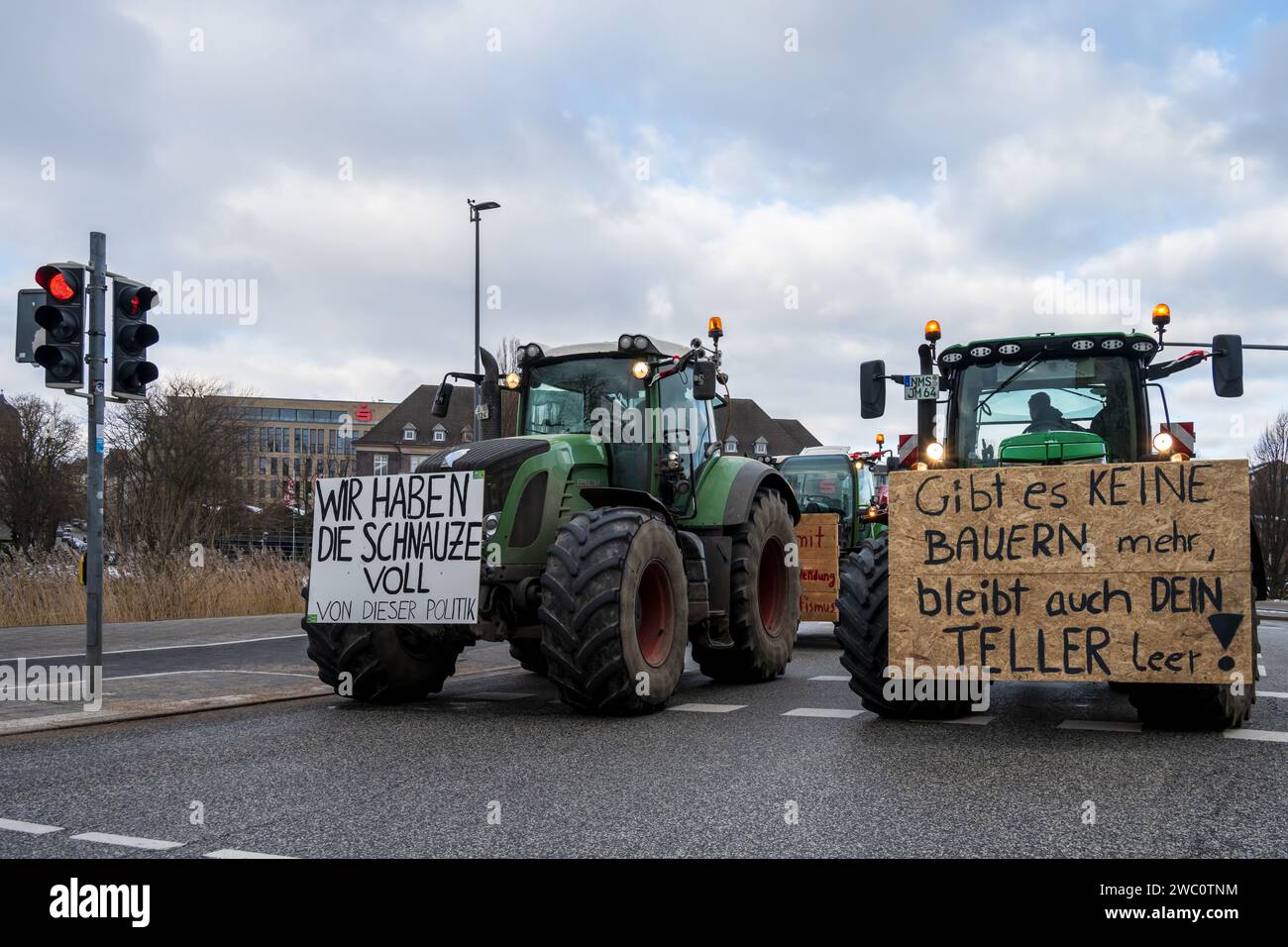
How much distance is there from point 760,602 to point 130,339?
602 centimetres

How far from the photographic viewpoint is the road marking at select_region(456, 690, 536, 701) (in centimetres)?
960

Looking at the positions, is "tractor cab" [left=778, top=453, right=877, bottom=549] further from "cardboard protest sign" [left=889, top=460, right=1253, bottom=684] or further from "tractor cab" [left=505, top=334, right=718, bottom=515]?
"cardboard protest sign" [left=889, top=460, right=1253, bottom=684]

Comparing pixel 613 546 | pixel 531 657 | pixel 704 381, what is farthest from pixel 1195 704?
pixel 531 657

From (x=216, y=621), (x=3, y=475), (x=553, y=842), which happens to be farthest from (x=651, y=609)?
(x=3, y=475)

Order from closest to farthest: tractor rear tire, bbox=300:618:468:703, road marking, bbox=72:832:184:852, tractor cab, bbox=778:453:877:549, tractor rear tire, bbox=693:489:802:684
→ 1. road marking, bbox=72:832:184:852
2. tractor rear tire, bbox=300:618:468:703
3. tractor rear tire, bbox=693:489:802:684
4. tractor cab, bbox=778:453:877:549

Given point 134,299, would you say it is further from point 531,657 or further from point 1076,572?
point 1076,572

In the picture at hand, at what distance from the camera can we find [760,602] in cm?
1130

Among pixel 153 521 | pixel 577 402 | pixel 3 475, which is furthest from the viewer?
pixel 3 475

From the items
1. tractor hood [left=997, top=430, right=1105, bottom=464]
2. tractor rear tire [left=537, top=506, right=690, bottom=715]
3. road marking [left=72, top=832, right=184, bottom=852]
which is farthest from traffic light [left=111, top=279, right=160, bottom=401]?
tractor hood [left=997, top=430, right=1105, bottom=464]

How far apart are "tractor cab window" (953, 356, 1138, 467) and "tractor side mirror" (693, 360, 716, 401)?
197cm

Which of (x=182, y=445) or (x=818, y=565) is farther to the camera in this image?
(x=182, y=445)
